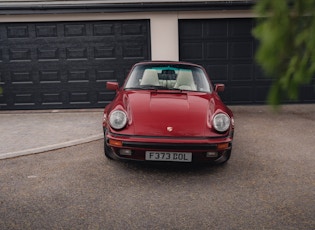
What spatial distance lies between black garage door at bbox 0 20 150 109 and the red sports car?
5.21 meters

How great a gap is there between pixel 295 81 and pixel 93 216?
2.56 meters

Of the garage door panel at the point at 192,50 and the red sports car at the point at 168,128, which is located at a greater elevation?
the garage door panel at the point at 192,50

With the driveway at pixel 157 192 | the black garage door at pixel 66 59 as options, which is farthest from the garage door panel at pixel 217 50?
the driveway at pixel 157 192

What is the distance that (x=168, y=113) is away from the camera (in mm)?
4695

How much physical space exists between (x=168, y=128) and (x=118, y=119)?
657 millimetres

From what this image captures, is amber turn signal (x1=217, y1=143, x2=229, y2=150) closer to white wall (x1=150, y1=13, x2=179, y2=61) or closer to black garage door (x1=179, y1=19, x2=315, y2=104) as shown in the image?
white wall (x1=150, y1=13, x2=179, y2=61)

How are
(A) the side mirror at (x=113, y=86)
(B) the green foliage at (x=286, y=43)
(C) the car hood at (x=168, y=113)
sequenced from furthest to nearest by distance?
(A) the side mirror at (x=113, y=86) → (C) the car hood at (x=168, y=113) → (B) the green foliage at (x=286, y=43)

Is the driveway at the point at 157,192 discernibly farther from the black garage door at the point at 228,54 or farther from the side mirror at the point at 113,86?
the black garage door at the point at 228,54

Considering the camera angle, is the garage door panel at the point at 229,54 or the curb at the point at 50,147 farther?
the garage door panel at the point at 229,54

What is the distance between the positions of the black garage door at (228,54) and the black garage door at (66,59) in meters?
1.30

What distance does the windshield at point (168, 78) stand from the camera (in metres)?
5.58

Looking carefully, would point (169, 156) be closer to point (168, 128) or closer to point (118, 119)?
point (168, 128)

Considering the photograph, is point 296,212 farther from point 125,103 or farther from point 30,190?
point 30,190

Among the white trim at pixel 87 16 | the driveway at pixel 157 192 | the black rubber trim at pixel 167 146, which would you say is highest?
the white trim at pixel 87 16
